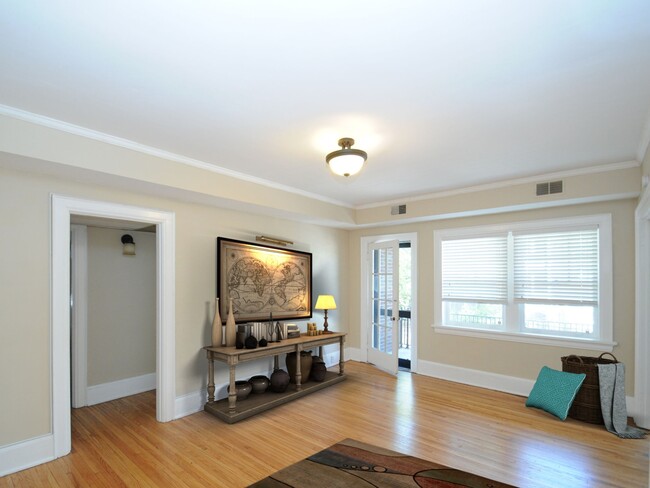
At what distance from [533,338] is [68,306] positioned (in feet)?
17.0

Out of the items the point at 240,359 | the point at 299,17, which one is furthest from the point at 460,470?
the point at 299,17

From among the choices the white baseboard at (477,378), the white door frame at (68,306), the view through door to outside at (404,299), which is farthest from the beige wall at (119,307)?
the white baseboard at (477,378)

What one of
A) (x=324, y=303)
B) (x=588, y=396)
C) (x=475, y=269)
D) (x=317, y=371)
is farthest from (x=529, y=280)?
(x=317, y=371)

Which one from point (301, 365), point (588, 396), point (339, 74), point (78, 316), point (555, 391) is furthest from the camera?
point (301, 365)

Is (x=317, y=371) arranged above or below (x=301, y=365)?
below

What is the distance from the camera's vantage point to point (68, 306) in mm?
3234

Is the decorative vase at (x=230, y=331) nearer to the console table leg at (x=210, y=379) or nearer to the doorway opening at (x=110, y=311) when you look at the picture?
the console table leg at (x=210, y=379)

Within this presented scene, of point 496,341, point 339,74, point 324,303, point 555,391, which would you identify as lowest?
point 555,391

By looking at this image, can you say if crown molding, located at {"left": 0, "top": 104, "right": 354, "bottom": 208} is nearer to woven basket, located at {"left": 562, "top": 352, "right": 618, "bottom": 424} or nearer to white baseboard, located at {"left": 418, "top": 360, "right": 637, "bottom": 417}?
white baseboard, located at {"left": 418, "top": 360, "right": 637, "bottom": 417}

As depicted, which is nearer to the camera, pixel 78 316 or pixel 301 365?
pixel 78 316

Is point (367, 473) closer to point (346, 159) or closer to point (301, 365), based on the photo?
point (301, 365)

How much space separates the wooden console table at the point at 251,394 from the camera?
391 cm

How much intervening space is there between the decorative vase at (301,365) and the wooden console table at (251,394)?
115 millimetres

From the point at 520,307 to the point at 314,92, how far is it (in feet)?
13.4
